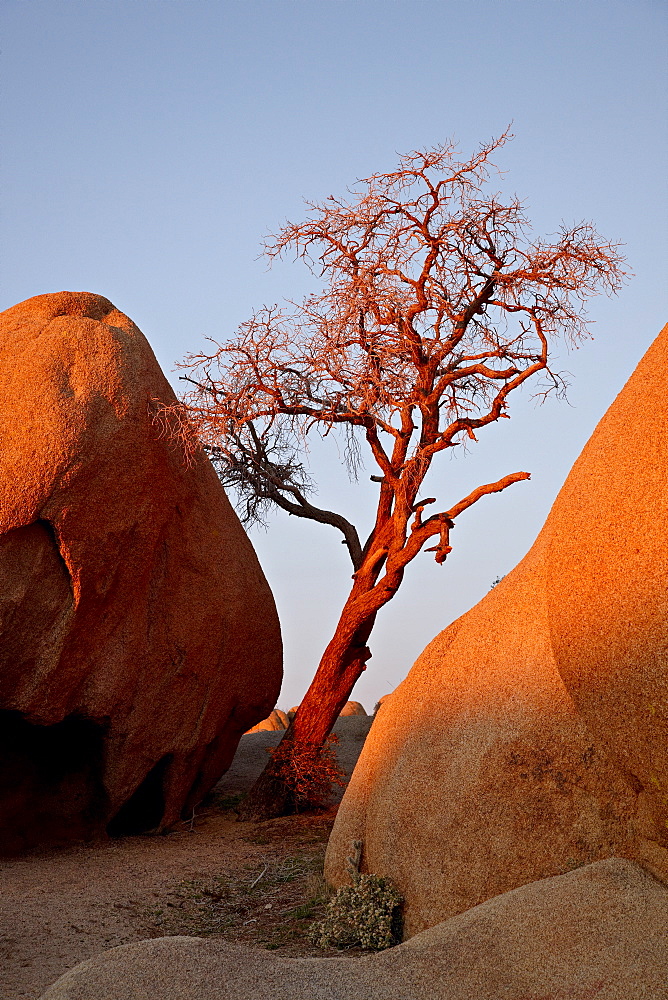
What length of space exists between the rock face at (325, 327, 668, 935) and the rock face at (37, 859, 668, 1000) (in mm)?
600

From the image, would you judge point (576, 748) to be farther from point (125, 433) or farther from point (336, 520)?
point (336, 520)

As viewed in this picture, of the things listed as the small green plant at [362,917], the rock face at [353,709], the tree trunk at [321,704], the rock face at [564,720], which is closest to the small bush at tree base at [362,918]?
the small green plant at [362,917]

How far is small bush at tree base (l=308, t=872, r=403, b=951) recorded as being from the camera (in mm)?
5660

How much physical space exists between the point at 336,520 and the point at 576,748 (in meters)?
7.39

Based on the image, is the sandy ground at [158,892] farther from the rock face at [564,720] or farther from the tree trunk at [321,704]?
the rock face at [564,720]

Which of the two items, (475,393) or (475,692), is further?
(475,393)

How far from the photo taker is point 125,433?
878 centimetres

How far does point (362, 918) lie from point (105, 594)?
176 inches

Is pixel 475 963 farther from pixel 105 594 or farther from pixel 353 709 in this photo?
pixel 353 709

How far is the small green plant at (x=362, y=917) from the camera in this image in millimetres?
5660

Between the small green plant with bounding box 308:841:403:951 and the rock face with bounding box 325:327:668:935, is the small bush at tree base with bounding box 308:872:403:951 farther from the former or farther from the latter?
the rock face with bounding box 325:327:668:935

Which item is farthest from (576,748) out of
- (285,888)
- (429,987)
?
(285,888)

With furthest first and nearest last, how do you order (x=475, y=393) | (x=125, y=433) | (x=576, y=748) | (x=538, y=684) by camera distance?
(x=475, y=393) → (x=125, y=433) → (x=538, y=684) → (x=576, y=748)

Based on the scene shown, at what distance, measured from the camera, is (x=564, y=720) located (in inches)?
217
